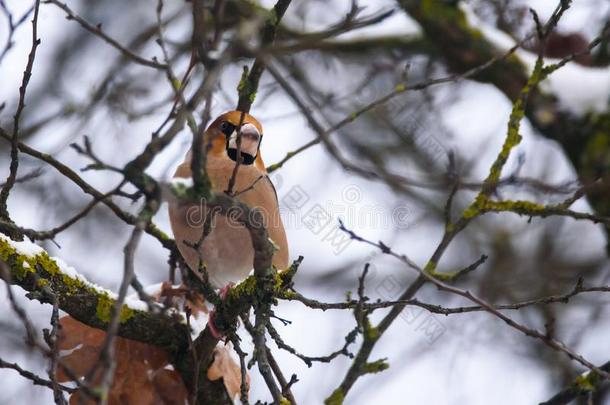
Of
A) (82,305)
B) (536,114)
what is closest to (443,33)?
(536,114)

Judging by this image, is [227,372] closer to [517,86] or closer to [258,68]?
[258,68]

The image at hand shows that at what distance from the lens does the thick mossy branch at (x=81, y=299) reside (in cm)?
302

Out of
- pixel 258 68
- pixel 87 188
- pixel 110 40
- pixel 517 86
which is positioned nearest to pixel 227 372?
pixel 87 188

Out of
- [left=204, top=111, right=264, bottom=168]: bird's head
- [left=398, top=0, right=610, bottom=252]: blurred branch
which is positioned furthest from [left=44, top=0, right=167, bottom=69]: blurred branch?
[left=398, top=0, right=610, bottom=252]: blurred branch

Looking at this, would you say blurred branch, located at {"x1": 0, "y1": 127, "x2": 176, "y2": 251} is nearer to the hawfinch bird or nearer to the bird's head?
the hawfinch bird

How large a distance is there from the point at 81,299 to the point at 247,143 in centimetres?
134

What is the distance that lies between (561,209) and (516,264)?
4.41 m

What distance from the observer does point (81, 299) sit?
10.4 feet

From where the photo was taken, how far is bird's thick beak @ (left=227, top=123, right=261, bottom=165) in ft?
13.3

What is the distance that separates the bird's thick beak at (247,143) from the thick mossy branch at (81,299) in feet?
3.07

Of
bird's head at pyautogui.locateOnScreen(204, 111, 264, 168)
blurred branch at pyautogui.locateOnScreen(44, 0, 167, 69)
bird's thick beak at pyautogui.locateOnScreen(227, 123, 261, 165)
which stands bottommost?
blurred branch at pyautogui.locateOnScreen(44, 0, 167, 69)

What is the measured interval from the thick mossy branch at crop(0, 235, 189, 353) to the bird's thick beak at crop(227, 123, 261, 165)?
0.94m

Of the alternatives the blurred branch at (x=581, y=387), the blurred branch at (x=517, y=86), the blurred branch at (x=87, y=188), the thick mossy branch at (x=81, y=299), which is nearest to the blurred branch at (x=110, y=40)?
the blurred branch at (x=87, y=188)

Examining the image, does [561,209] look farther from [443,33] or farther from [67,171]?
[443,33]
